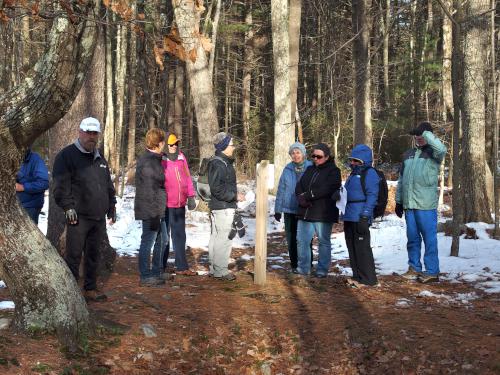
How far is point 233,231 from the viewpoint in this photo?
756 cm

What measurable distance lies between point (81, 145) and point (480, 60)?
813 centimetres

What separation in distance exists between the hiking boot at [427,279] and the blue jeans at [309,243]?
49.1 inches

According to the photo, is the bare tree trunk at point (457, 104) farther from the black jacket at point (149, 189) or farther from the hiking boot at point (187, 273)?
the black jacket at point (149, 189)

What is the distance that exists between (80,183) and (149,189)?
1.05 metres

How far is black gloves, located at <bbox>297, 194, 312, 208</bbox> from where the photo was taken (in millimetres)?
7738

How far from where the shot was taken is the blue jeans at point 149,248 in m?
7.14

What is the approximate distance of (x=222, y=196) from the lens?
292 inches

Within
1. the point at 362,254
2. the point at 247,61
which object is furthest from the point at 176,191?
the point at 247,61

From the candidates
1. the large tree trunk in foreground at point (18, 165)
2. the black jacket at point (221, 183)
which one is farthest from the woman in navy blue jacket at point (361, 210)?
the large tree trunk in foreground at point (18, 165)

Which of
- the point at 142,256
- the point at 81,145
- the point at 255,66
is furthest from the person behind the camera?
the point at 255,66

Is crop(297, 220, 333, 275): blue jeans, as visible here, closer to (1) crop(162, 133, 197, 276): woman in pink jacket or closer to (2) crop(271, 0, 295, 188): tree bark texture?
(1) crop(162, 133, 197, 276): woman in pink jacket

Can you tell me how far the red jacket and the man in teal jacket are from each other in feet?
9.92

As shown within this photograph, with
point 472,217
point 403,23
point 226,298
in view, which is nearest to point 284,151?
point 472,217

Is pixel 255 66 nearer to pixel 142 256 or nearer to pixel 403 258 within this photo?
pixel 403 258
